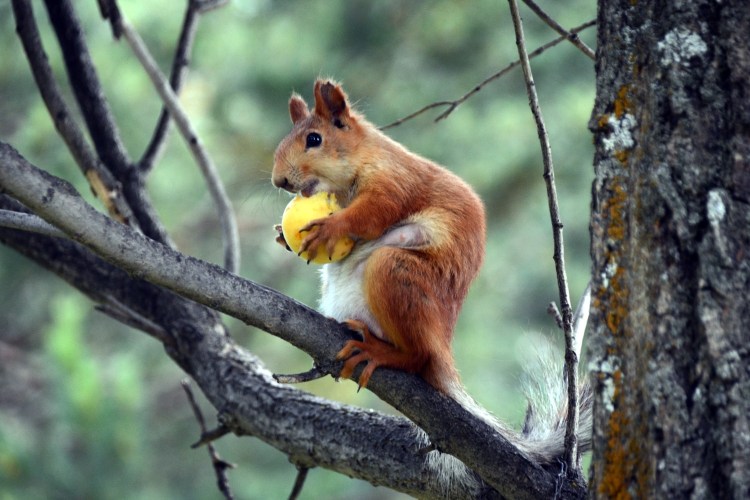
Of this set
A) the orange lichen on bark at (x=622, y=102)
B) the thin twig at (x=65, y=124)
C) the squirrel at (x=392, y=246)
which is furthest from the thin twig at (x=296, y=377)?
the thin twig at (x=65, y=124)

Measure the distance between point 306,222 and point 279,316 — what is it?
19.7 inches

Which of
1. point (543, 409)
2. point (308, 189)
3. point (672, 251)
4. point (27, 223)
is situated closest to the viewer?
point (672, 251)

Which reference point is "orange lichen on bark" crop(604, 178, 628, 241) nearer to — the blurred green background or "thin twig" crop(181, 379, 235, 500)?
"thin twig" crop(181, 379, 235, 500)

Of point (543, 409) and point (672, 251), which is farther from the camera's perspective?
point (543, 409)

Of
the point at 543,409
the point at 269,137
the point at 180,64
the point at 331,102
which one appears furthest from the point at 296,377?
the point at 269,137

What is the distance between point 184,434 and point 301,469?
451 centimetres

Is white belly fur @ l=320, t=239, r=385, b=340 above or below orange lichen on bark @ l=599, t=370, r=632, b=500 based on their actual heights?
above

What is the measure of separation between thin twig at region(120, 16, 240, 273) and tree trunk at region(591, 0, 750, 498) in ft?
4.36

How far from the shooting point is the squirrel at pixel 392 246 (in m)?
1.79

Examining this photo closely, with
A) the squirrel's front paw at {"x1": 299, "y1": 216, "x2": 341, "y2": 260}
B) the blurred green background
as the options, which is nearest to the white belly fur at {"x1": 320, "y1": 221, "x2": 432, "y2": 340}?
the squirrel's front paw at {"x1": 299, "y1": 216, "x2": 341, "y2": 260}

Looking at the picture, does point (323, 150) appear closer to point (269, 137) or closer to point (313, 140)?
point (313, 140)

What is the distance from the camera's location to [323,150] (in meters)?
2.17

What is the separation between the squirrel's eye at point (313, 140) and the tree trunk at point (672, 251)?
1.01 meters

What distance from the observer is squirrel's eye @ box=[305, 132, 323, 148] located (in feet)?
7.16
